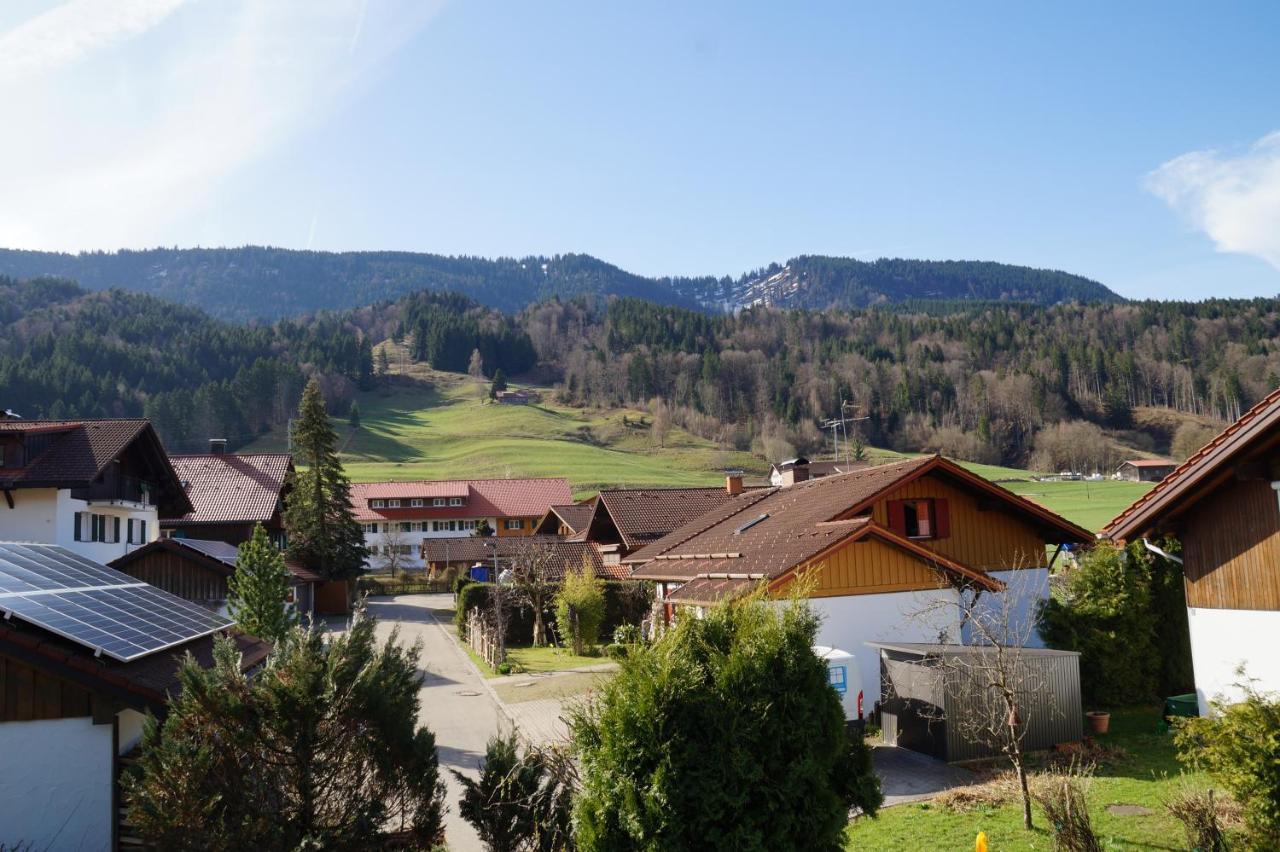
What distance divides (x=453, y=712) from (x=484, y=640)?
899 centimetres

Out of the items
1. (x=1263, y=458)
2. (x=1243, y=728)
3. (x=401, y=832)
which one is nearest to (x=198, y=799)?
(x=401, y=832)

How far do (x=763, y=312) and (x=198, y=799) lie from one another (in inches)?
7535

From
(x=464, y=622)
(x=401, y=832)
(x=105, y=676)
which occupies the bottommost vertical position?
(x=464, y=622)

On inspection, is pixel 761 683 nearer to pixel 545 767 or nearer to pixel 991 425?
pixel 545 767

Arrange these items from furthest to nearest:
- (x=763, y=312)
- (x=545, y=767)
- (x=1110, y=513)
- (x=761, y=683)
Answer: (x=763, y=312), (x=1110, y=513), (x=545, y=767), (x=761, y=683)

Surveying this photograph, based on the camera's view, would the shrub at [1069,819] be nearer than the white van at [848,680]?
Yes

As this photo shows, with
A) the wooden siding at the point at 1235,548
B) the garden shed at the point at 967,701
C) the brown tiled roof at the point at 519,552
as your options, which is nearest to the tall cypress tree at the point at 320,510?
the brown tiled roof at the point at 519,552

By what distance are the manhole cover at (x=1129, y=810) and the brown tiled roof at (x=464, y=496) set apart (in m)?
74.1

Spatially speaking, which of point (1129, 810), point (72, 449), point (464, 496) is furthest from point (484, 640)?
point (464, 496)

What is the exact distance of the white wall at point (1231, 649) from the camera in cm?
1296

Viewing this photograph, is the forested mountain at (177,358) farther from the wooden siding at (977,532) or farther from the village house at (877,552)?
the wooden siding at (977,532)

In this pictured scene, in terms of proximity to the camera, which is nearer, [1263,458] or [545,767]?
[545,767]

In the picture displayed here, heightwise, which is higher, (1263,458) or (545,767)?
(1263,458)

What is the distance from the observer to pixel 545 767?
9.47 meters
